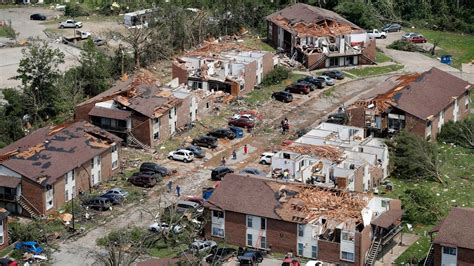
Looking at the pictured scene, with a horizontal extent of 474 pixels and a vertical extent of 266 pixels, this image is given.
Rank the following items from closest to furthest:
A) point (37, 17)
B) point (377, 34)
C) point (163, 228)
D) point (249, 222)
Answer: point (249, 222)
point (163, 228)
point (377, 34)
point (37, 17)

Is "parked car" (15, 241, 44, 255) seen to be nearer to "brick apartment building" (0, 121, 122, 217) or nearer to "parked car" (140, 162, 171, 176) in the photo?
"brick apartment building" (0, 121, 122, 217)

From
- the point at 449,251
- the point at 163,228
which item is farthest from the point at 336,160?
the point at 449,251

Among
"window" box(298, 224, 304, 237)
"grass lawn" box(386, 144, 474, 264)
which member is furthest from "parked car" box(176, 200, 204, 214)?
"grass lawn" box(386, 144, 474, 264)

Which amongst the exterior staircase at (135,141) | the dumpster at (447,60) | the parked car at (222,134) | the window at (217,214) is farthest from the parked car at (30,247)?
the dumpster at (447,60)

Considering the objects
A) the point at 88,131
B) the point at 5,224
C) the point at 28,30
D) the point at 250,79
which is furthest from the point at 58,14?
the point at 5,224

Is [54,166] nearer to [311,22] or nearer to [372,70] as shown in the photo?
[372,70]

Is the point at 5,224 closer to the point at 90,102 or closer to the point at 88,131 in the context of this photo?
the point at 88,131

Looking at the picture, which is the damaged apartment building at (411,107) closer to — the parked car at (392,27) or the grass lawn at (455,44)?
the grass lawn at (455,44)
